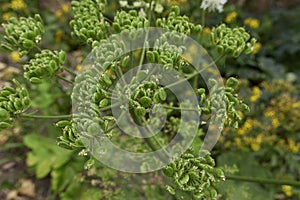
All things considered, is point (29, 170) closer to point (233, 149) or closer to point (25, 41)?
point (233, 149)

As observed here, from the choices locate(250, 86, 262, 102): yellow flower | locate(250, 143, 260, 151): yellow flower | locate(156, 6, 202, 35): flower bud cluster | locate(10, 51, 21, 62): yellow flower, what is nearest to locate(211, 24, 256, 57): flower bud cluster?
locate(156, 6, 202, 35): flower bud cluster

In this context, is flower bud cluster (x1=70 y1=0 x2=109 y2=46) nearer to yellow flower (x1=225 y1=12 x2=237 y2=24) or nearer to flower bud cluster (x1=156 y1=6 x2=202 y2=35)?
flower bud cluster (x1=156 y1=6 x2=202 y2=35)

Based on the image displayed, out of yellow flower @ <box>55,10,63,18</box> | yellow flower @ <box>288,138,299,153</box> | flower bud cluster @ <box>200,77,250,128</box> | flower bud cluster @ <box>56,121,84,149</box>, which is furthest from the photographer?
yellow flower @ <box>55,10,63,18</box>

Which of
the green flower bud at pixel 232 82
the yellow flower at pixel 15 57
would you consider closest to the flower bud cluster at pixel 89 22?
the green flower bud at pixel 232 82

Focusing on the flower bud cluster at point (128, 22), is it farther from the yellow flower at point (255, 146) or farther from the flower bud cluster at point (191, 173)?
the yellow flower at point (255, 146)

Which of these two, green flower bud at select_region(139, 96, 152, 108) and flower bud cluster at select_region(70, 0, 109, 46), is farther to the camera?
flower bud cluster at select_region(70, 0, 109, 46)

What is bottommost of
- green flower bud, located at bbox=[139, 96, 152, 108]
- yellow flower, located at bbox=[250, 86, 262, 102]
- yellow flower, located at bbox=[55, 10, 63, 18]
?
yellow flower, located at bbox=[250, 86, 262, 102]

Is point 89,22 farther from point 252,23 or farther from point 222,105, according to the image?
point 252,23

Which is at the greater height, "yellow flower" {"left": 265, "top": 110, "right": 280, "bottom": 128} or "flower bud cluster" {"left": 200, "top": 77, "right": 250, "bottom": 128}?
"flower bud cluster" {"left": 200, "top": 77, "right": 250, "bottom": 128}

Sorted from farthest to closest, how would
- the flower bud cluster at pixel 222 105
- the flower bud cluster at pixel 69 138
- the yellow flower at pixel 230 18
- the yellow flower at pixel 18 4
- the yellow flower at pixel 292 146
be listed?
the yellow flower at pixel 18 4, the yellow flower at pixel 230 18, the yellow flower at pixel 292 146, the flower bud cluster at pixel 222 105, the flower bud cluster at pixel 69 138

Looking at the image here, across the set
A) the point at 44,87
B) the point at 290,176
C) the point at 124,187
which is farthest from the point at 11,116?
the point at 290,176

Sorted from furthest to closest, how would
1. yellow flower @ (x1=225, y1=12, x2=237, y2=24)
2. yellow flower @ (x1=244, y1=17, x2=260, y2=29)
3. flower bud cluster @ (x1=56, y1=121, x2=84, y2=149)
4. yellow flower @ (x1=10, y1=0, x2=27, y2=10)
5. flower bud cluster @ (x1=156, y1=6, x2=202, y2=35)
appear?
yellow flower @ (x1=244, y1=17, x2=260, y2=29), yellow flower @ (x1=10, y1=0, x2=27, y2=10), yellow flower @ (x1=225, y1=12, x2=237, y2=24), flower bud cluster @ (x1=156, y1=6, x2=202, y2=35), flower bud cluster @ (x1=56, y1=121, x2=84, y2=149)
